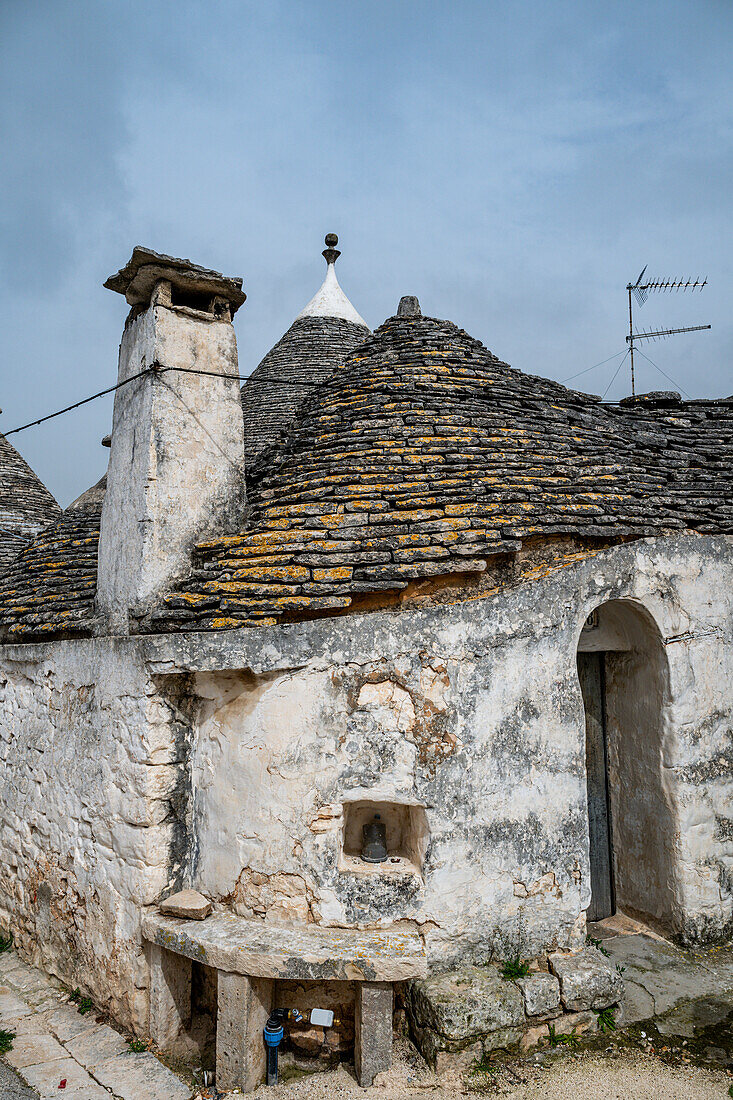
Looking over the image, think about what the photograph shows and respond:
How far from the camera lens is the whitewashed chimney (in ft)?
15.5

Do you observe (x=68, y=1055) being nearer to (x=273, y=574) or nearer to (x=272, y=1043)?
(x=272, y=1043)

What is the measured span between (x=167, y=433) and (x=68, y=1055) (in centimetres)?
379

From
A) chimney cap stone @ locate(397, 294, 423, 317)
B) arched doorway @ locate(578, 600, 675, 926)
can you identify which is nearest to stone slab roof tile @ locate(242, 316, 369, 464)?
chimney cap stone @ locate(397, 294, 423, 317)

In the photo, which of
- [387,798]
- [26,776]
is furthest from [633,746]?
[26,776]

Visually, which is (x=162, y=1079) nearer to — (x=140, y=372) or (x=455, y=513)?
(x=455, y=513)

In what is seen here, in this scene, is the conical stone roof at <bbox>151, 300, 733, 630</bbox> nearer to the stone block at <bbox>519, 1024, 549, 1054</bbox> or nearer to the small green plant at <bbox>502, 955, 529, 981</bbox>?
the small green plant at <bbox>502, 955, 529, 981</bbox>

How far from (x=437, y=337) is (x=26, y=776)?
16.2 ft

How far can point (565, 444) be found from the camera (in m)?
5.61

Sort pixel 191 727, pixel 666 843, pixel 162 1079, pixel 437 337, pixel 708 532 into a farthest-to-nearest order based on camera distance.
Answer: pixel 437 337 → pixel 708 532 → pixel 666 843 → pixel 191 727 → pixel 162 1079

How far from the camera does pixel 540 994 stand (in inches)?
155

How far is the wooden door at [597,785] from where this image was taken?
5.36m

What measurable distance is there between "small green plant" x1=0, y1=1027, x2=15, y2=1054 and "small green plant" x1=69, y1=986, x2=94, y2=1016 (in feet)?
1.35

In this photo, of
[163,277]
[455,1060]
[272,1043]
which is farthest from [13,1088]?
[163,277]

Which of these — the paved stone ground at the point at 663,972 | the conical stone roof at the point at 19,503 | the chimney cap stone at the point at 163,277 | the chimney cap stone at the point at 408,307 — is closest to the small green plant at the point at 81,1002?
the paved stone ground at the point at 663,972
